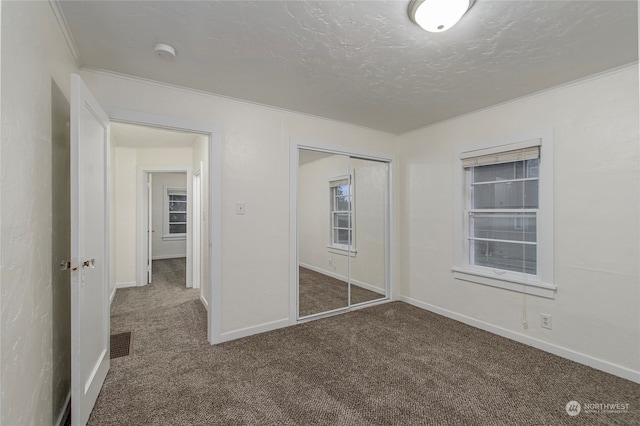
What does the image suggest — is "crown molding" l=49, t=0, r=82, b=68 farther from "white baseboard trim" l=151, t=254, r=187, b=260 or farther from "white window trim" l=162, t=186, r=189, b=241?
"white baseboard trim" l=151, t=254, r=187, b=260

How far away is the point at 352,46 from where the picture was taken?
1.97 meters

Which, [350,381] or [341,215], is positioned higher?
[341,215]

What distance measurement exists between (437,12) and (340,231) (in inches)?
103

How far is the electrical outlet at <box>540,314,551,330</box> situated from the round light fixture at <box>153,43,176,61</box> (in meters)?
3.81

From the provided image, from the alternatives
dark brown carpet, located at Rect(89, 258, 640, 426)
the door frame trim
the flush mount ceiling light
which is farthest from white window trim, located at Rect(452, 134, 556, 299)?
the door frame trim

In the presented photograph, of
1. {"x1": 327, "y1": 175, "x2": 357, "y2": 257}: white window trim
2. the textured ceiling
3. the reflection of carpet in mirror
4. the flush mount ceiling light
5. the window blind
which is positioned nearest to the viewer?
the flush mount ceiling light

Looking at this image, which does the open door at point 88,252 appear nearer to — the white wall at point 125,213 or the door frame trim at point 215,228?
the door frame trim at point 215,228

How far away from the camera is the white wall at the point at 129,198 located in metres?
4.93

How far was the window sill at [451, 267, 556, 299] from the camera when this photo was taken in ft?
8.70

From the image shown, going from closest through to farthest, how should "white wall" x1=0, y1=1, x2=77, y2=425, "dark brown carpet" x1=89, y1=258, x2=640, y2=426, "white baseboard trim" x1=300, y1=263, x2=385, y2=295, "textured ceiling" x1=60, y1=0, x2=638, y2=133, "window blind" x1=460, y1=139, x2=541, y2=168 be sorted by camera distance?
"white wall" x1=0, y1=1, x2=77, y2=425 → "textured ceiling" x1=60, y1=0, x2=638, y2=133 → "dark brown carpet" x1=89, y1=258, x2=640, y2=426 → "window blind" x1=460, y1=139, x2=541, y2=168 → "white baseboard trim" x1=300, y1=263, x2=385, y2=295

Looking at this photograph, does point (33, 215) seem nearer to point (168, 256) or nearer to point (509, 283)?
point (509, 283)

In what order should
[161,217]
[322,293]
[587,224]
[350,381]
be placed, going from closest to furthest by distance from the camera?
[350,381]
[587,224]
[322,293]
[161,217]

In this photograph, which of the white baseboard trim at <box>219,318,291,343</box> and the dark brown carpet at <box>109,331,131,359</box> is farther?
the white baseboard trim at <box>219,318,291,343</box>

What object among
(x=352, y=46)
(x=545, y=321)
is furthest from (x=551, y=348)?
(x=352, y=46)
